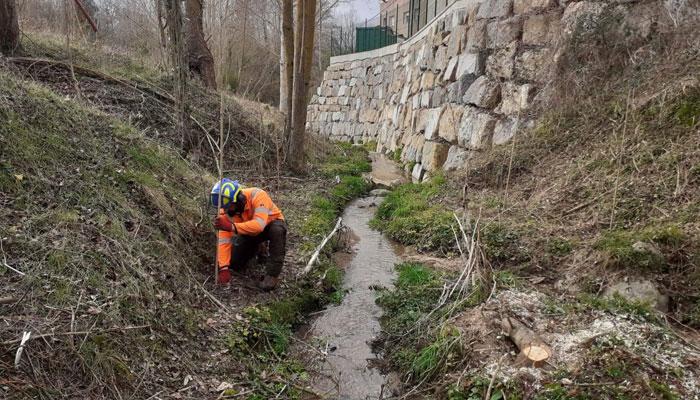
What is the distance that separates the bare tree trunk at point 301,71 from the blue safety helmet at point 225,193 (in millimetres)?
6718

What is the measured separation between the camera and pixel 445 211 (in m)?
9.40

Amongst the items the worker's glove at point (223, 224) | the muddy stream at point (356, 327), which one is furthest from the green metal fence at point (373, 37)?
the worker's glove at point (223, 224)

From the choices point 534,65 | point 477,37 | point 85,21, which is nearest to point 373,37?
point 477,37

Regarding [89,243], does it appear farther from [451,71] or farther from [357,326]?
[451,71]

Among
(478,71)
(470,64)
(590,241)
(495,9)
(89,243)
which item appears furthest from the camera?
(470,64)

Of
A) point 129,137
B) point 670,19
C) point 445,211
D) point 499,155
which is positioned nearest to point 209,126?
point 129,137

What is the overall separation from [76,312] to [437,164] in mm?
10507

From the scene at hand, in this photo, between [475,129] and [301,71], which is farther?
[301,71]

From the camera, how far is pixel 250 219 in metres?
6.03

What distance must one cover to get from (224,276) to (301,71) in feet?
24.6

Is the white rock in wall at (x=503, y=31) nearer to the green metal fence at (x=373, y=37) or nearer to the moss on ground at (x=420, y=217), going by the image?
the moss on ground at (x=420, y=217)

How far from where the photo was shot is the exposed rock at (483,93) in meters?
11.6

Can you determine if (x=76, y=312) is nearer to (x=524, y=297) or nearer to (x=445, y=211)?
(x=524, y=297)

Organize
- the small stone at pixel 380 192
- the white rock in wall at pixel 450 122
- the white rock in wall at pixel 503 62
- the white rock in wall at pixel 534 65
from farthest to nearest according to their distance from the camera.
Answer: the small stone at pixel 380 192
the white rock in wall at pixel 450 122
the white rock in wall at pixel 503 62
the white rock in wall at pixel 534 65
